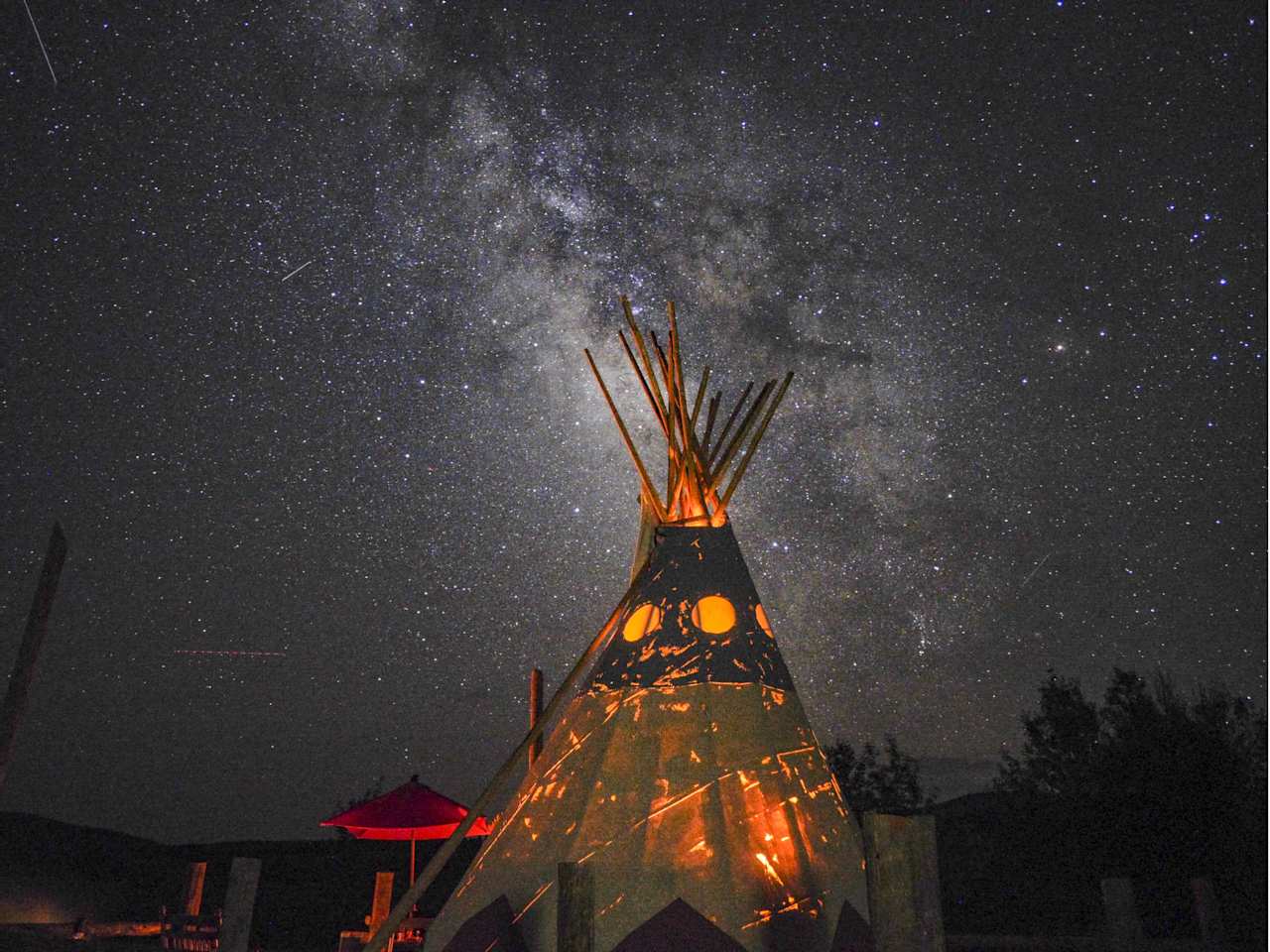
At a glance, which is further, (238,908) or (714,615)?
(714,615)

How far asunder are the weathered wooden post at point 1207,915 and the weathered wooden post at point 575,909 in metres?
6.00

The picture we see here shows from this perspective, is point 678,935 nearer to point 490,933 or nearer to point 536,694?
point 490,933

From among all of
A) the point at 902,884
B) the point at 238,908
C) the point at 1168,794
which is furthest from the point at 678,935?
the point at 1168,794

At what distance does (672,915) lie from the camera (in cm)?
462

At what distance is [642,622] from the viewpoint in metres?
5.99

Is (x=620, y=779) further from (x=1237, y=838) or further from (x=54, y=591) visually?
(x=1237, y=838)

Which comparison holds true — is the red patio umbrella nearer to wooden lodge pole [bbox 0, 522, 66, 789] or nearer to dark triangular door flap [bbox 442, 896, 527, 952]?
wooden lodge pole [bbox 0, 522, 66, 789]

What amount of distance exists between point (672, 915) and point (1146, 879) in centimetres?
1260

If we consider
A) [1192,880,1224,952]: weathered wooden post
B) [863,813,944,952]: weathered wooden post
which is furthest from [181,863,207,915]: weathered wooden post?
[1192,880,1224,952]: weathered wooden post

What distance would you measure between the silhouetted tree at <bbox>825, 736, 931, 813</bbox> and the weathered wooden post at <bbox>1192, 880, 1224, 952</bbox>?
57.6ft

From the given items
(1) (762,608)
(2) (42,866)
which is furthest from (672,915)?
(2) (42,866)

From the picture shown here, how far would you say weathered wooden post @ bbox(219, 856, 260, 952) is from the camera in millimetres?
5359

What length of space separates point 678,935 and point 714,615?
190 cm

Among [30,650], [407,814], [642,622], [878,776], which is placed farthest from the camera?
[878,776]
